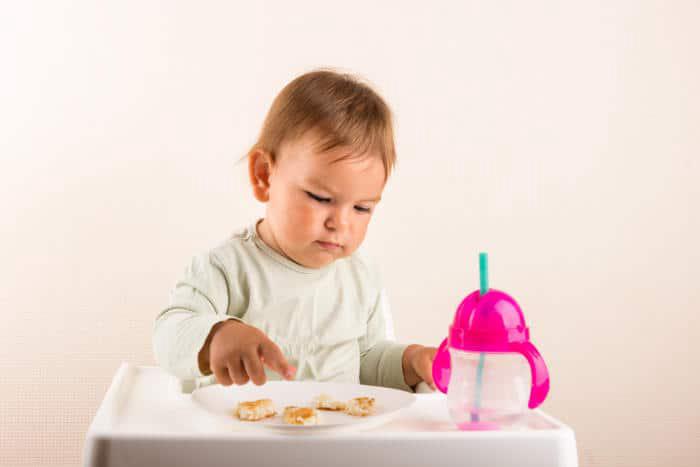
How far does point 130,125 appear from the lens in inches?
63.4

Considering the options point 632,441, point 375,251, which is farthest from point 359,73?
point 632,441

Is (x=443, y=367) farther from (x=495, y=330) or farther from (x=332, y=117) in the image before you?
(x=332, y=117)

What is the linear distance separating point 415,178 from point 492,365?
933 mm

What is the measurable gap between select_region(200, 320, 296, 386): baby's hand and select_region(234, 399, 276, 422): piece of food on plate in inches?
0.9

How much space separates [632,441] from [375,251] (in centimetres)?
69

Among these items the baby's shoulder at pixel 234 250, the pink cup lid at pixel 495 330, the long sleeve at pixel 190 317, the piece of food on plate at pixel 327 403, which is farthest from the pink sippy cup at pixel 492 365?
the baby's shoulder at pixel 234 250

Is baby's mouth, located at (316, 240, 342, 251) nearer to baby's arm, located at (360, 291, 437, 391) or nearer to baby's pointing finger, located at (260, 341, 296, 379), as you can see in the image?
baby's arm, located at (360, 291, 437, 391)

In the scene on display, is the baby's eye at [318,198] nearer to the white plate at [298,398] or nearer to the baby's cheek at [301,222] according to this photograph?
the baby's cheek at [301,222]

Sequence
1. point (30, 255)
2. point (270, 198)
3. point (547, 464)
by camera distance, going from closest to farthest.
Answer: point (547, 464), point (270, 198), point (30, 255)

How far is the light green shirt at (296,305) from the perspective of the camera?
1142mm

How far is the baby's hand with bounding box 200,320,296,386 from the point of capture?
30.5 inches

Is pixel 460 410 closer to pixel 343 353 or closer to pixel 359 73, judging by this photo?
pixel 343 353

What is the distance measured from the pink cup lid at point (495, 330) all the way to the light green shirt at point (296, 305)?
0.38 m

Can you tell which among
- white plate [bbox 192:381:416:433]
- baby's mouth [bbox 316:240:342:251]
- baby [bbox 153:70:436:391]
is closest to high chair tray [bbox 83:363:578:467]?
white plate [bbox 192:381:416:433]
